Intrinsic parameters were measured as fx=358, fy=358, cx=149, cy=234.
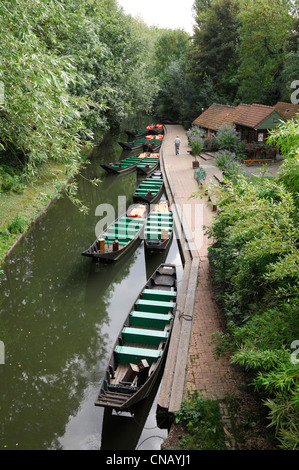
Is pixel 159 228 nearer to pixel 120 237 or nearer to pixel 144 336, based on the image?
pixel 120 237

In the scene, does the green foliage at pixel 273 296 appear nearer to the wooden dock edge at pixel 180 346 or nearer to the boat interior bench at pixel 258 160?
the wooden dock edge at pixel 180 346

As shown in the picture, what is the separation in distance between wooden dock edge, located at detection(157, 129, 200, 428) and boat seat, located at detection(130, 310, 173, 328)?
26cm

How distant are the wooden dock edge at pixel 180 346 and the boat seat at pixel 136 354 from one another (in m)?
0.30

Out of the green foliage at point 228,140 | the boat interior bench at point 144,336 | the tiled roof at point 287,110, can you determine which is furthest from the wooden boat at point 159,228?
the tiled roof at point 287,110

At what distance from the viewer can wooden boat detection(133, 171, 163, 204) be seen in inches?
715

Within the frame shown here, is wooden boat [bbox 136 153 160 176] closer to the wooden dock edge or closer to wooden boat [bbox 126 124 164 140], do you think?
wooden boat [bbox 126 124 164 140]

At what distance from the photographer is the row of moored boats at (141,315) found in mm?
6906

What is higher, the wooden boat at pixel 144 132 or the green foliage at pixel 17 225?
the wooden boat at pixel 144 132

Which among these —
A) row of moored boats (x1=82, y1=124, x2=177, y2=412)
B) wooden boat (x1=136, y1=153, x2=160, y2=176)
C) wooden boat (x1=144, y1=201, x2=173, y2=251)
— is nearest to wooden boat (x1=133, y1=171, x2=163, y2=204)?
row of moored boats (x1=82, y1=124, x2=177, y2=412)

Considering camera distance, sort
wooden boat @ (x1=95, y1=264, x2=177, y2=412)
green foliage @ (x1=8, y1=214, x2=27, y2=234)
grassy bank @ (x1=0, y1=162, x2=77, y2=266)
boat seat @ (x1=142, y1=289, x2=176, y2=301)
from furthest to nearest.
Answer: green foliage @ (x1=8, y1=214, x2=27, y2=234)
grassy bank @ (x1=0, y1=162, x2=77, y2=266)
boat seat @ (x1=142, y1=289, x2=176, y2=301)
wooden boat @ (x1=95, y1=264, x2=177, y2=412)

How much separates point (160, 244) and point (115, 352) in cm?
579

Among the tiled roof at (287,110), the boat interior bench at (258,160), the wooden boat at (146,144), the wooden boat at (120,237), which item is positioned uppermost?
the tiled roof at (287,110)

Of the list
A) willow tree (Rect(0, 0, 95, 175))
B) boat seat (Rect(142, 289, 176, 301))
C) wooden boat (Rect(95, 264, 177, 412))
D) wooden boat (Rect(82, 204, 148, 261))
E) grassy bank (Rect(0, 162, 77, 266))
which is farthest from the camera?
grassy bank (Rect(0, 162, 77, 266))
